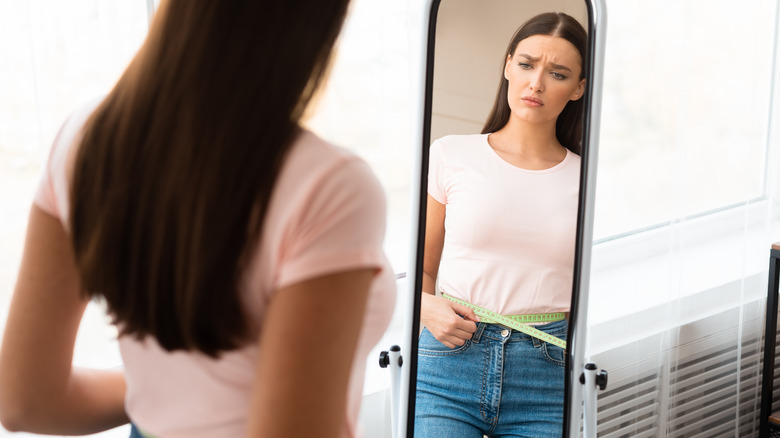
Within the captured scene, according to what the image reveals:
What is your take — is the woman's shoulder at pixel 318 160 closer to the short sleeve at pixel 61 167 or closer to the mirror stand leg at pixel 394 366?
the short sleeve at pixel 61 167

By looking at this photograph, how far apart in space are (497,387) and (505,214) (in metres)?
0.32

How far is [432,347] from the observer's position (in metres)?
1.33

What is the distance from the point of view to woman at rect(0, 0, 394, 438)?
49 cm

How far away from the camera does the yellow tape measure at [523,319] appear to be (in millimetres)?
1287

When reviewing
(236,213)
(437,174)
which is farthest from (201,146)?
(437,174)

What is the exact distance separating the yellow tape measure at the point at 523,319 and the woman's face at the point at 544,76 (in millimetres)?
361

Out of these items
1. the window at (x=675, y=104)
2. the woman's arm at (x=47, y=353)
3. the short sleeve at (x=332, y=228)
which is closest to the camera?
the short sleeve at (x=332, y=228)

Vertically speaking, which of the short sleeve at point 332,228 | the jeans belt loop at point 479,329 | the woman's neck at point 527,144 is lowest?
the jeans belt loop at point 479,329

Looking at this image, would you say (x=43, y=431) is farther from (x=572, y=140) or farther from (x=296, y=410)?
(x=572, y=140)

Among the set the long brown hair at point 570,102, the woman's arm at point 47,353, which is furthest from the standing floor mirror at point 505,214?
the woman's arm at point 47,353

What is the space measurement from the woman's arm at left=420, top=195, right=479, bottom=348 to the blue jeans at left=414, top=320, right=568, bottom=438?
0.8 inches

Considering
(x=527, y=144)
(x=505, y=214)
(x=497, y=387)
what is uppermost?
(x=527, y=144)

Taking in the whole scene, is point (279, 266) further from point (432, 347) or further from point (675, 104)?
point (675, 104)

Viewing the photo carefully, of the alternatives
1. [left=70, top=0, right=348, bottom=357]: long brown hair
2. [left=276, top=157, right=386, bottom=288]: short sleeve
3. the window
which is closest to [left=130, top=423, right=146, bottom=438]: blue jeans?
[left=70, top=0, right=348, bottom=357]: long brown hair
